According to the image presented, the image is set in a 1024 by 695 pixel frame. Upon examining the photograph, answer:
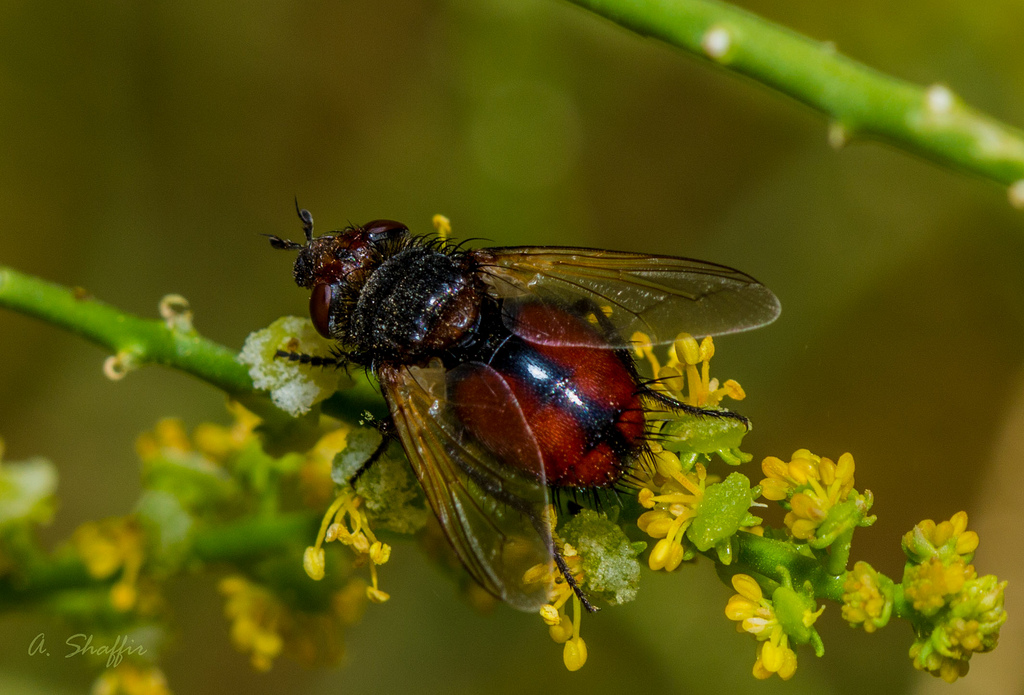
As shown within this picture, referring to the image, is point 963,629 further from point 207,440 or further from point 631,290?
point 207,440

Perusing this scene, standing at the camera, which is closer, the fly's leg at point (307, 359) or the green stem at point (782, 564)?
the green stem at point (782, 564)

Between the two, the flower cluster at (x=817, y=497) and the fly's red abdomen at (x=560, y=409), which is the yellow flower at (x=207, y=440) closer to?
the fly's red abdomen at (x=560, y=409)

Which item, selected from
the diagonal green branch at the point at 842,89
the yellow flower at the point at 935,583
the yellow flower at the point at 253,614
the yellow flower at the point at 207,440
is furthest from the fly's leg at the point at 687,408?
the yellow flower at the point at 253,614

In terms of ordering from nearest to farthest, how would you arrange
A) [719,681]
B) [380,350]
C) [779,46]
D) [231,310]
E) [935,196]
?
[779,46] < [380,350] < [719,681] < [935,196] < [231,310]

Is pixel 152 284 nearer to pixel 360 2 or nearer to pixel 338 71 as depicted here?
pixel 338 71

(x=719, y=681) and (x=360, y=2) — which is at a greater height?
(x=360, y=2)

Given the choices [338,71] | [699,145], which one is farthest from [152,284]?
[699,145]

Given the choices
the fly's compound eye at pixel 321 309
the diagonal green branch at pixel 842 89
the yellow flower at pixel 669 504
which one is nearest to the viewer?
the diagonal green branch at pixel 842 89
